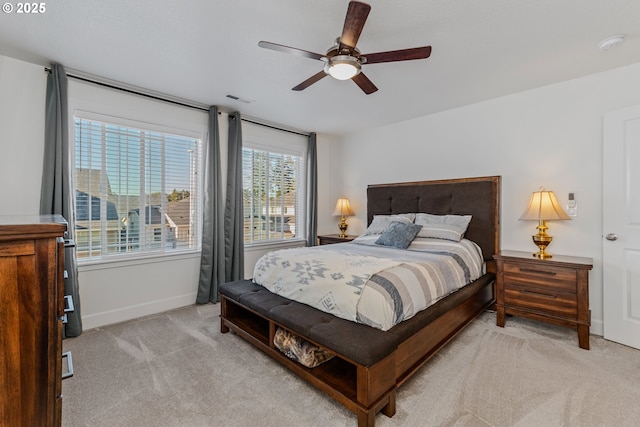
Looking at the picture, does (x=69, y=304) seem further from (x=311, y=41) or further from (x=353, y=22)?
(x=311, y=41)

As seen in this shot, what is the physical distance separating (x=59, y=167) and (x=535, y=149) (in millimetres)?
4750

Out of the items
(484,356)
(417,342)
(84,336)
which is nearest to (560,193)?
(484,356)

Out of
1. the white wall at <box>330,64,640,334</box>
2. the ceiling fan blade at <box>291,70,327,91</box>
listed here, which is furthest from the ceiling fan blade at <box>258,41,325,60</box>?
the white wall at <box>330,64,640,334</box>

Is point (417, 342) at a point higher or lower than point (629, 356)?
higher

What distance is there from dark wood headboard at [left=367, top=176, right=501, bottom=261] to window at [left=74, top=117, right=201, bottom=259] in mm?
2741

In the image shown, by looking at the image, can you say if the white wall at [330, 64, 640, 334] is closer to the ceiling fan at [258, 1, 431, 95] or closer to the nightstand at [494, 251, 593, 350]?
the nightstand at [494, 251, 593, 350]

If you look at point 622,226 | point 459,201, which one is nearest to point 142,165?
point 459,201

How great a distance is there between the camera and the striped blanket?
1.84 meters

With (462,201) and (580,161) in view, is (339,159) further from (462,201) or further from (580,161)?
(580,161)

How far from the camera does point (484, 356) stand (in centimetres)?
231

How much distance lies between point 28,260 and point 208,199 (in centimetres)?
283

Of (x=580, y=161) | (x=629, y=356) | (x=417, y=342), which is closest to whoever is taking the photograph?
(x=417, y=342)

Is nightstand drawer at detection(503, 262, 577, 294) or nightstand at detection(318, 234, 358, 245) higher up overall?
nightstand at detection(318, 234, 358, 245)

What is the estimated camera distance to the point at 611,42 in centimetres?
219
